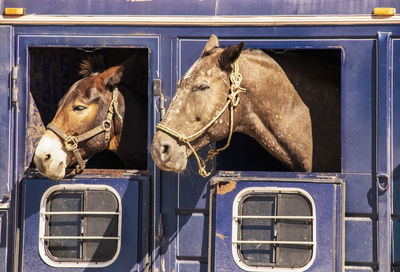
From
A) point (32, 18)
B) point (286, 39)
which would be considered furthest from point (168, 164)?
point (32, 18)

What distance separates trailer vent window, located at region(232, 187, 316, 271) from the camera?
383 cm

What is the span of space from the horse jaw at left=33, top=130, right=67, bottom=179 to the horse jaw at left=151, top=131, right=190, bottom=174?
0.73 meters

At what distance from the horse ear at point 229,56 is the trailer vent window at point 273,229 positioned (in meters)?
0.83

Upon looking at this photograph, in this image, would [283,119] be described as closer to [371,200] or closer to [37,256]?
[371,200]

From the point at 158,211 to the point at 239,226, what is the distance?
583 mm

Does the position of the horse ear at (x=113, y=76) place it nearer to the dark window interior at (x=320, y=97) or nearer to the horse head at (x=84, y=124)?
the horse head at (x=84, y=124)

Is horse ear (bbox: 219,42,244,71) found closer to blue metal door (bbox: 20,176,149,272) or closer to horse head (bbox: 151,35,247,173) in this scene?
horse head (bbox: 151,35,247,173)

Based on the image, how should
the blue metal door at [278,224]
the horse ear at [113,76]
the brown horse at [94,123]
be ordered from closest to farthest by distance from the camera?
the blue metal door at [278,224]
the brown horse at [94,123]
the horse ear at [113,76]

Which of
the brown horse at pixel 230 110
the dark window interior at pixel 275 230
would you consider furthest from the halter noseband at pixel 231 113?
the dark window interior at pixel 275 230

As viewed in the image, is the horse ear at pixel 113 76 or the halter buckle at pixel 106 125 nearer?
the halter buckle at pixel 106 125

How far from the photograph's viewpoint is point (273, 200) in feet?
12.7

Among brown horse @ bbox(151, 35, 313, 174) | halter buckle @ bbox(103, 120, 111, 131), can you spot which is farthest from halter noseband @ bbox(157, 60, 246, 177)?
halter buckle @ bbox(103, 120, 111, 131)

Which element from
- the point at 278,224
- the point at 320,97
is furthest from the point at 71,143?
the point at 320,97

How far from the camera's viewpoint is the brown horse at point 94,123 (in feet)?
13.1
